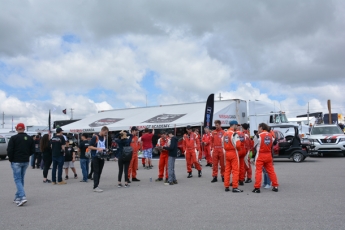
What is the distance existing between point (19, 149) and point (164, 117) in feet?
51.4

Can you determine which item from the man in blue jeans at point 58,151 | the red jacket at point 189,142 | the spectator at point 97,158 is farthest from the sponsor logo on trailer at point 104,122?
the spectator at point 97,158

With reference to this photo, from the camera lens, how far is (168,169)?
10188 mm

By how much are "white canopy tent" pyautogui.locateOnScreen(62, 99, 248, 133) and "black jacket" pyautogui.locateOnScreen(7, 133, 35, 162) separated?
13.1 metres

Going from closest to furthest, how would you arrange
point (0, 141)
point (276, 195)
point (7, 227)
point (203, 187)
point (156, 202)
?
point (7, 227)
point (156, 202)
point (276, 195)
point (203, 187)
point (0, 141)

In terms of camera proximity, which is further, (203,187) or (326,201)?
(203,187)

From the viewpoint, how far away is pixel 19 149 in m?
7.56

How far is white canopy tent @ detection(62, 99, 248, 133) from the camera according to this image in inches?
831

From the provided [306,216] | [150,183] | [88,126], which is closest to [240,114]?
[88,126]

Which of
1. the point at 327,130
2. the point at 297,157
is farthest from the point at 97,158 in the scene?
the point at 327,130

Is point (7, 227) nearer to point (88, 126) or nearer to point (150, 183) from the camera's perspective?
point (150, 183)

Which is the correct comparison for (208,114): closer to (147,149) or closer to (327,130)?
(147,149)

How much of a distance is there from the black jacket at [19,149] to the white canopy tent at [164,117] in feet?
42.9

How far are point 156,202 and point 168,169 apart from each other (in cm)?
274

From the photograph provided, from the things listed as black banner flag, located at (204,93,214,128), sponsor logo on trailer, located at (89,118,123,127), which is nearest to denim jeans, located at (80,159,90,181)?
black banner flag, located at (204,93,214,128)
